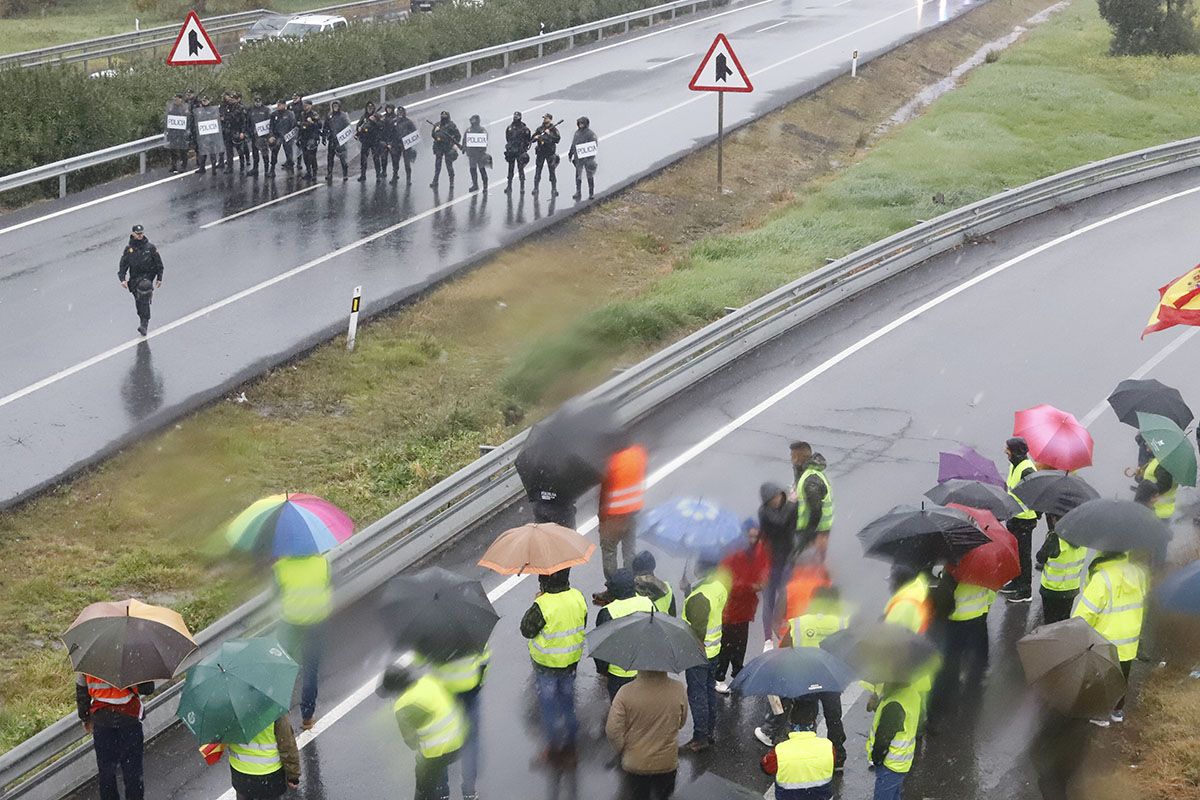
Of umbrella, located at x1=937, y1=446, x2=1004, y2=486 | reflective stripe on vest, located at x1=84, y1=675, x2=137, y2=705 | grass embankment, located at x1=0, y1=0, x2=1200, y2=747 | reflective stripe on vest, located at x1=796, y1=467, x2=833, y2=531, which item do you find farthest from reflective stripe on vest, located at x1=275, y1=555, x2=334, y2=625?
umbrella, located at x1=937, y1=446, x2=1004, y2=486

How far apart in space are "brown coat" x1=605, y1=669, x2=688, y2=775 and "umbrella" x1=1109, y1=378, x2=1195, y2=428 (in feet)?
19.9

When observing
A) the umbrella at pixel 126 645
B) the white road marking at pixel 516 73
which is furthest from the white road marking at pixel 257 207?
the umbrella at pixel 126 645

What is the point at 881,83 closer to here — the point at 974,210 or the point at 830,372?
the point at 974,210

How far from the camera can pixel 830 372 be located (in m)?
16.6

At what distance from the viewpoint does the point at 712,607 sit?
9.39 m

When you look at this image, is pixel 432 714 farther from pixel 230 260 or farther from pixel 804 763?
pixel 230 260

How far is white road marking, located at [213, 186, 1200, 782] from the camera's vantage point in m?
10.1

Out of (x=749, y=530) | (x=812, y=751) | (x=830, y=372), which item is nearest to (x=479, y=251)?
(x=830, y=372)

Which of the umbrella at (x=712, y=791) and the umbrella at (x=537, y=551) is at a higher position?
the umbrella at (x=712, y=791)

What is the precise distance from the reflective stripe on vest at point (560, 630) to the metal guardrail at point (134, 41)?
2675 centimetres

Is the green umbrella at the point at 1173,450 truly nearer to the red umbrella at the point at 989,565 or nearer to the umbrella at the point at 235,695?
the red umbrella at the point at 989,565

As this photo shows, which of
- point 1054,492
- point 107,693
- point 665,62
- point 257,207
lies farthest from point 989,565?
point 665,62

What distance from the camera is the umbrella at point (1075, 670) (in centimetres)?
827

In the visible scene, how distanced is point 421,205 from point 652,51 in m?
17.2
